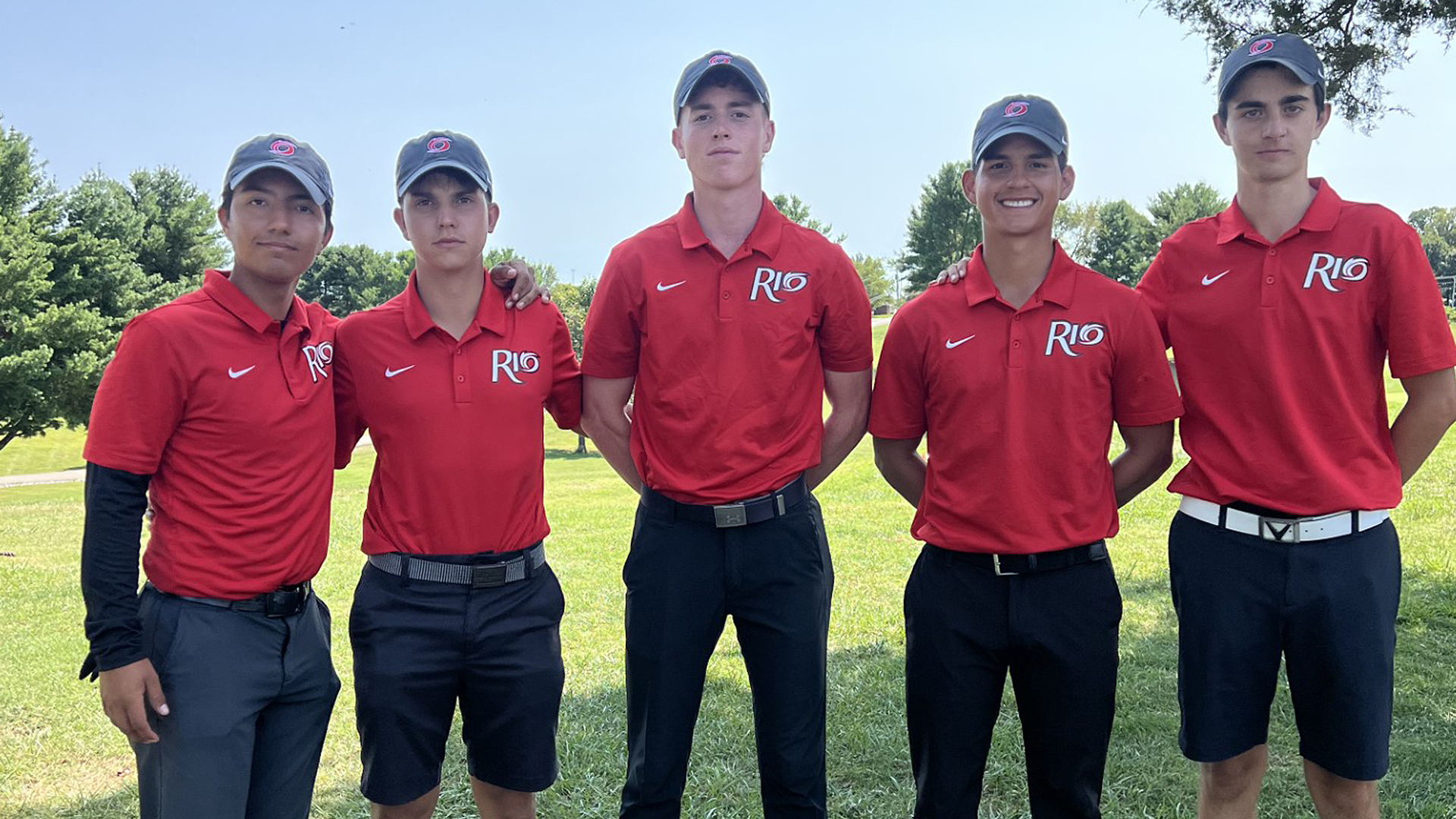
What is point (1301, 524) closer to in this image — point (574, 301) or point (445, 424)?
point (445, 424)

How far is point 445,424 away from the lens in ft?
11.9

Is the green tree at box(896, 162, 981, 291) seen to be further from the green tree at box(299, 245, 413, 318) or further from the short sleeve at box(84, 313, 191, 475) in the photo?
the short sleeve at box(84, 313, 191, 475)

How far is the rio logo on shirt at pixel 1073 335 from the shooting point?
3.54m

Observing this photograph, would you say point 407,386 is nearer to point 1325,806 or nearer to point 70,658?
point 1325,806

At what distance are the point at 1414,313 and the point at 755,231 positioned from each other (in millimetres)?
2324

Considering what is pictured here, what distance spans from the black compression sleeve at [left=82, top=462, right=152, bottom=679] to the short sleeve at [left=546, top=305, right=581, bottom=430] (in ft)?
4.88

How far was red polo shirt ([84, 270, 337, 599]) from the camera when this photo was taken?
3125 millimetres

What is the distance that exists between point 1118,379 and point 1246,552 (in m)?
0.76

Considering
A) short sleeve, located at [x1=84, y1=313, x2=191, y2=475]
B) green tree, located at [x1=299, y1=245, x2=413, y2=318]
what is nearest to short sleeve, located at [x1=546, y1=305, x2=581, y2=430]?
short sleeve, located at [x1=84, y1=313, x2=191, y2=475]

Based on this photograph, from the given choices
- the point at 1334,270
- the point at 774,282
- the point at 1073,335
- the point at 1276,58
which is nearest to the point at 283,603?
the point at 774,282

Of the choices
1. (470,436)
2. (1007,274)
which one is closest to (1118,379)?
(1007,274)

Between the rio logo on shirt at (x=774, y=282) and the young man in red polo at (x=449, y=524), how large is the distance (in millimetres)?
887

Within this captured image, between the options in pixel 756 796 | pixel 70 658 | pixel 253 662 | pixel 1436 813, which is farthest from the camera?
pixel 70 658

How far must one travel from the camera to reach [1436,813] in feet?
15.0
